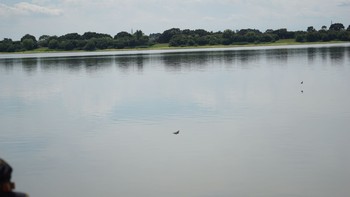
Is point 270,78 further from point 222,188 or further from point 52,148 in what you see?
point 222,188

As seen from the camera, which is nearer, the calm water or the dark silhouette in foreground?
the dark silhouette in foreground

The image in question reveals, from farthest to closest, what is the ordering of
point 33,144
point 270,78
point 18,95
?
point 270,78 → point 18,95 → point 33,144

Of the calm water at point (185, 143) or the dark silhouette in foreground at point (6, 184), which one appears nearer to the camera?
the dark silhouette in foreground at point (6, 184)

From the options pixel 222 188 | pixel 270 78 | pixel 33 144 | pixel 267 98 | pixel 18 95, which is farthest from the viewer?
pixel 270 78

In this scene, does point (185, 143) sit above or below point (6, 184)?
below

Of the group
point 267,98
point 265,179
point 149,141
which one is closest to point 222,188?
Answer: point 265,179

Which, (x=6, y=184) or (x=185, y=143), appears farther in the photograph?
(x=185, y=143)

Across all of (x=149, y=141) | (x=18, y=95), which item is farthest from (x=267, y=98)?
(x=18, y=95)

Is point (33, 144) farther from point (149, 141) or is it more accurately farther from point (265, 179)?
point (265, 179)

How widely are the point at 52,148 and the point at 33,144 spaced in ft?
7.62

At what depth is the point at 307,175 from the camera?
1844cm

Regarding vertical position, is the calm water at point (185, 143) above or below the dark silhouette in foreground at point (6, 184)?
below

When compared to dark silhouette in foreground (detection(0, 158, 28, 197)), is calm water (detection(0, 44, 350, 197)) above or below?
below

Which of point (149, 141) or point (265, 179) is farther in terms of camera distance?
point (149, 141)
